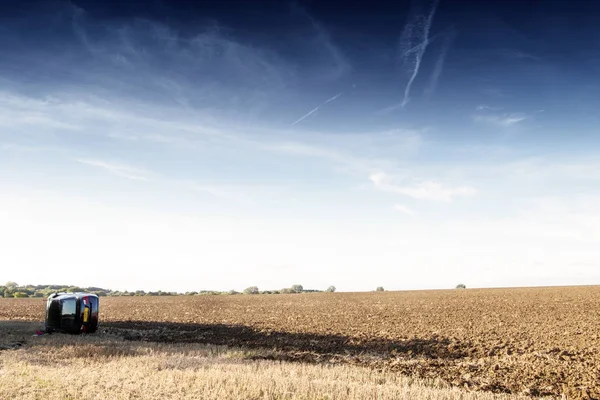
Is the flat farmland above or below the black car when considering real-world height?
below

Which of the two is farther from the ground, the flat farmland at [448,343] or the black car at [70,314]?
the black car at [70,314]

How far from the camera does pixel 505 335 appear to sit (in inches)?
1097

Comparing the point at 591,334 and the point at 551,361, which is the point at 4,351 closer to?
the point at 551,361

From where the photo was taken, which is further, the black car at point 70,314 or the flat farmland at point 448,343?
the black car at point 70,314

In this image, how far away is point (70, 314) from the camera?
29203 mm

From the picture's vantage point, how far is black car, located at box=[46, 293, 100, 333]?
1145 inches

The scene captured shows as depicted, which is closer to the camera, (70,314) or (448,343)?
(448,343)

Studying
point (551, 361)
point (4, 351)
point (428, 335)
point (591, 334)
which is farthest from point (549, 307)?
point (4, 351)

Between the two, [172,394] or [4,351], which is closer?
[172,394]

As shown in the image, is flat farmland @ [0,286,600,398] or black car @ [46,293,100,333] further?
black car @ [46,293,100,333]

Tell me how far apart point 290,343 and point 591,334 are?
1817cm

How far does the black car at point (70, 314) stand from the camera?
95.5 feet

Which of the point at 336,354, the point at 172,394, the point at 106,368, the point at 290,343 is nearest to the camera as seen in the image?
the point at 172,394

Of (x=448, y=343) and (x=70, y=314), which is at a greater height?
(x=70, y=314)
